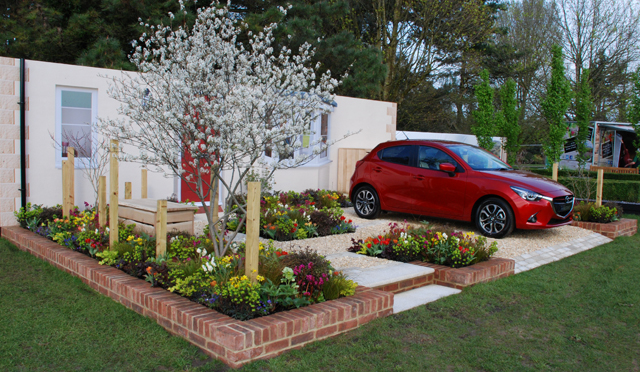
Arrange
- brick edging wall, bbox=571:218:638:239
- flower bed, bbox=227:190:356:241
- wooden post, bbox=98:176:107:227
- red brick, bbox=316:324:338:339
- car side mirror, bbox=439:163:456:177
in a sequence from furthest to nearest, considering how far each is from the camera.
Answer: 1. brick edging wall, bbox=571:218:638:239
2. car side mirror, bbox=439:163:456:177
3. flower bed, bbox=227:190:356:241
4. wooden post, bbox=98:176:107:227
5. red brick, bbox=316:324:338:339

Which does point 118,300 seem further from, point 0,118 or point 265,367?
point 0,118

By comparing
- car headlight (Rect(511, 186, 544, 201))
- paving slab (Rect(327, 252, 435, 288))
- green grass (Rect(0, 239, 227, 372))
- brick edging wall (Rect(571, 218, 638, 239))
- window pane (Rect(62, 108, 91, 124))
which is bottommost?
green grass (Rect(0, 239, 227, 372))

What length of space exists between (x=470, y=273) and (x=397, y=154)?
426 cm

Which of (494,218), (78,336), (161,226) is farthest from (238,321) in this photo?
(494,218)

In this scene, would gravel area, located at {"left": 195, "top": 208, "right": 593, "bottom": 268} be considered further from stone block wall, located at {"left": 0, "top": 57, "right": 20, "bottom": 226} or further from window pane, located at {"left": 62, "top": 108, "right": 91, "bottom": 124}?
stone block wall, located at {"left": 0, "top": 57, "right": 20, "bottom": 226}

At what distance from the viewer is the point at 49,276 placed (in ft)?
17.7

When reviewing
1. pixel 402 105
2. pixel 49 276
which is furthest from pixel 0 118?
pixel 402 105

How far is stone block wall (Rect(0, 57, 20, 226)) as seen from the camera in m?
7.79

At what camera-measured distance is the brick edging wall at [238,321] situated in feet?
11.2

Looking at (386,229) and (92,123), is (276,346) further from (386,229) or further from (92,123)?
(92,123)

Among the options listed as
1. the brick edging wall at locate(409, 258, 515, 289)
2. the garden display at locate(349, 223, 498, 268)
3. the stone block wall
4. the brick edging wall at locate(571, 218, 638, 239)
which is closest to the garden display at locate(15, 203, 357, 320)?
the brick edging wall at locate(409, 258, 515, 289)

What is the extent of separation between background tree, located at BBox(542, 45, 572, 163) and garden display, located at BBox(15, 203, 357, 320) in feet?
47.6

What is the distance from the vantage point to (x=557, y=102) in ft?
53.8

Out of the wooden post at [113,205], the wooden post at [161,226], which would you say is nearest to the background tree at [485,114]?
the wooden post at [113,205]
